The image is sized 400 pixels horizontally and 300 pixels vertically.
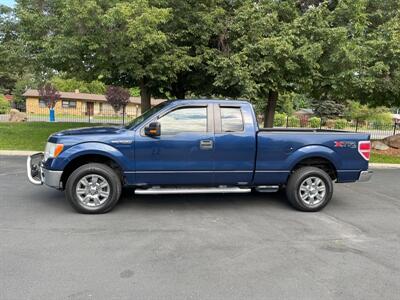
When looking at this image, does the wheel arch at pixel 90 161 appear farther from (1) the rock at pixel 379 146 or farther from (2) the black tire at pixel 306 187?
(1) the rock at pixel 379 146

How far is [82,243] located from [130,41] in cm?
631

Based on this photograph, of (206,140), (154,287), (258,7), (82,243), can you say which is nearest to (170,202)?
(206,140)

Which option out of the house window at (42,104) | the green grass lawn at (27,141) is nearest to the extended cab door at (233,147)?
the green grass lawn at (27,141)

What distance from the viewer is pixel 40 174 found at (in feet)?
20.5

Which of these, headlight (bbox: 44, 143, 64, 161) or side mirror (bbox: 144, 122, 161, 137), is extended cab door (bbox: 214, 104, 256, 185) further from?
headlight (bbox: 44, 143, 64, 161)

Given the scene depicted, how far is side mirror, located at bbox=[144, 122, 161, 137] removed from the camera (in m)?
6.04

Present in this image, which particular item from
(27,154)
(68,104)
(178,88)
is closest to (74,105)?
(68,104)

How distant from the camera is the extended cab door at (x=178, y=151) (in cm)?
611

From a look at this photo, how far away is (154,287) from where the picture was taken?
371 centimetres

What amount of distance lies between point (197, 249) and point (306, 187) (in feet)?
8.76

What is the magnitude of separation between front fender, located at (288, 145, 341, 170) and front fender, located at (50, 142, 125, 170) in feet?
9.45

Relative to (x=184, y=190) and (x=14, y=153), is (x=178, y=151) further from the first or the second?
(x=14, y=153)

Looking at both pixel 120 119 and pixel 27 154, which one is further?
pixel 120 119

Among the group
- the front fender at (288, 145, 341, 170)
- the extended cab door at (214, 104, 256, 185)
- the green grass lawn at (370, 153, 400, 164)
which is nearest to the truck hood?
the extended cab door at (214, 104, 256, 185)
